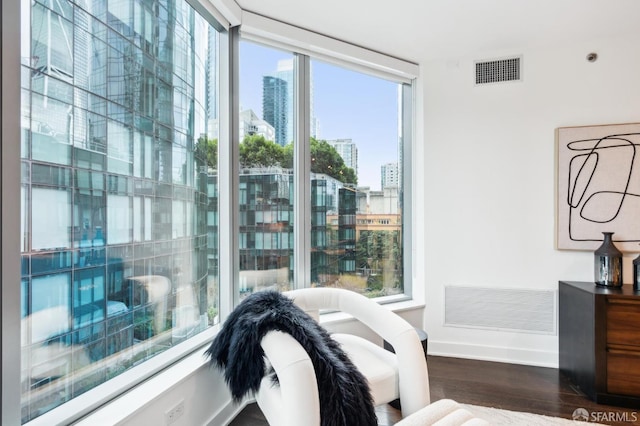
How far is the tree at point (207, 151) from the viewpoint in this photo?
2102 mm

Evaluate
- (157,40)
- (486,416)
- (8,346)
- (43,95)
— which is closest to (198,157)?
(157,40)

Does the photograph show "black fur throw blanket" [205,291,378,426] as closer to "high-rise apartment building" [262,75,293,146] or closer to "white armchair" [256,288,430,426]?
"white armchair" [256,288,430,426]

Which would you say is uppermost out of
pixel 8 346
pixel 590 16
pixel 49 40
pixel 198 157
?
pixel 590 16

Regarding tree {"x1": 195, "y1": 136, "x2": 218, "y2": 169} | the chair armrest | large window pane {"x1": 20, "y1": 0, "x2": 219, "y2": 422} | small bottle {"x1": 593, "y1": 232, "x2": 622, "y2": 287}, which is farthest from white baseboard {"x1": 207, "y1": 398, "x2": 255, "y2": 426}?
small bottle {"x1": 593, "y1": 232, "x2": 622, "y2": 287}

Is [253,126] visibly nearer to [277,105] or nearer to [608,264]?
[277,105]

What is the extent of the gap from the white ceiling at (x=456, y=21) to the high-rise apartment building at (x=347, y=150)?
78 centimetres

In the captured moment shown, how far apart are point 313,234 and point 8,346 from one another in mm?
2003

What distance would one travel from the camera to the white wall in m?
2.83

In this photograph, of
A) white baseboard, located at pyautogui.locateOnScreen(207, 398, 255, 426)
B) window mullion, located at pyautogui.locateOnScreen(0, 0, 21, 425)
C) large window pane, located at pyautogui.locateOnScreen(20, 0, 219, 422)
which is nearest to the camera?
window mullion, located at pyautogui.locateOnScreen(0, 0, 21, 425)

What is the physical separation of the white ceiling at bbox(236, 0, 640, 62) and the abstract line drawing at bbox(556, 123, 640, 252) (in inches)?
29.0

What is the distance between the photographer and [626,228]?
107 inches

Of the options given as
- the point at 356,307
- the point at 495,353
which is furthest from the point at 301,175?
the point at 495,353

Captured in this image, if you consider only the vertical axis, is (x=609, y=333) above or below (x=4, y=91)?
below

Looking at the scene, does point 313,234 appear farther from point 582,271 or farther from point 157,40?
point 582,271
